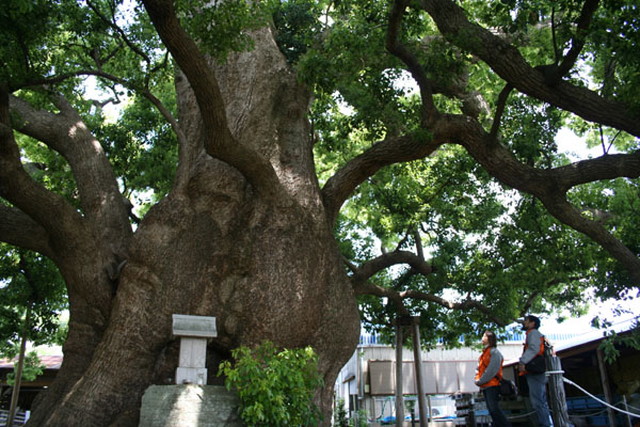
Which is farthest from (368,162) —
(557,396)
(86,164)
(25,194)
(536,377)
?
(25,194)

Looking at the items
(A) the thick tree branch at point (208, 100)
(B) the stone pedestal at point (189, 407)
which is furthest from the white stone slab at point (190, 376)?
(A) the thick tree branch at point (208, 100)

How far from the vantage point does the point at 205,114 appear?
5.66 m

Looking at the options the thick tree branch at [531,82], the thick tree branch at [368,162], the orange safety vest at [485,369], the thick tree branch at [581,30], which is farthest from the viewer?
the thick tree branch at [368,162]

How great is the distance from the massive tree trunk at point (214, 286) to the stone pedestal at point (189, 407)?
643 millimetres

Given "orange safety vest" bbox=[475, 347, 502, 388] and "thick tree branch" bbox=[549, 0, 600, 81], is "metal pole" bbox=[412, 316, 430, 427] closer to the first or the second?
"orange safety vest" bbox=[475, 347, 502, 388]

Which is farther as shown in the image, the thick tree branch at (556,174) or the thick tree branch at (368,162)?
the thick tree branch at (368,162)

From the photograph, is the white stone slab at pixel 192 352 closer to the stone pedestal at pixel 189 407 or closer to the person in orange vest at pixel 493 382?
the stone pedestal at pixel 189 407

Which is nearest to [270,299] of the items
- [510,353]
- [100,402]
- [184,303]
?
[184,303]

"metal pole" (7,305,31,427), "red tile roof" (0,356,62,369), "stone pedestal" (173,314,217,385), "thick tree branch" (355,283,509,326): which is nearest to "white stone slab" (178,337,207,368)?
"stone pedestal" (173,314,217,385)

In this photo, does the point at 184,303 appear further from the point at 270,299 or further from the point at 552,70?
the point at 552,70

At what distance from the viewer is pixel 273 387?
5.14 m

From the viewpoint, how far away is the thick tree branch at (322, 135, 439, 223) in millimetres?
7734

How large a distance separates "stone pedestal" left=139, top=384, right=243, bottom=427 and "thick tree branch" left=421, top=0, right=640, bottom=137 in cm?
512

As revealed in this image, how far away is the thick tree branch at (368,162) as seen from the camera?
305 inches
